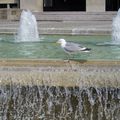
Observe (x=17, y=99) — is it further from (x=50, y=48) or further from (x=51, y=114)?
(x=50, y=48)

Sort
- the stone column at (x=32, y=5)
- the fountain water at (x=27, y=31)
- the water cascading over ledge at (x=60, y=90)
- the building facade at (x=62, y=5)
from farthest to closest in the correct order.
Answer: the stone column at (x=32, y=5)
the building facade at (x=62, y=5)
the fountain water at (x=27, y=31)
the water cascading over ledge at (x=60, y=90)

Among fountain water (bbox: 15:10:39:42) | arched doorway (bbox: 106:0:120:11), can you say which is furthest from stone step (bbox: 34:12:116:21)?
arched doorway (bbox: 106:0:120:11)

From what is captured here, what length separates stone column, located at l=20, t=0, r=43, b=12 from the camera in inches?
1017

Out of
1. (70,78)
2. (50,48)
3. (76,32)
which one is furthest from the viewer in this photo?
(76,32)

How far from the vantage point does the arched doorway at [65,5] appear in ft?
103

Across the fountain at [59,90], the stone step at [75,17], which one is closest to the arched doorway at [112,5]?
the stone step at [75,17]

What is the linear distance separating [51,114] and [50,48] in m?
3.70

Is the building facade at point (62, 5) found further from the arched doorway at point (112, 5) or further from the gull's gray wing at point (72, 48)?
the gull's gray wing at point (72, 48)

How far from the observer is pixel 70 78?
21.5ft

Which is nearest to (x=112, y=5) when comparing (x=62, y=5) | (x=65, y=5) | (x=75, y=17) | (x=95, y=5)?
(x=65, y=5)

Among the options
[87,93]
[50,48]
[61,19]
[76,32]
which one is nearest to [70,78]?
[87,93]

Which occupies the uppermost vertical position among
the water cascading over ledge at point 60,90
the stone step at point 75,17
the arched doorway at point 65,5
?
the arched doorway at point 65,5

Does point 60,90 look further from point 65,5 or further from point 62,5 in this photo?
point 62,5

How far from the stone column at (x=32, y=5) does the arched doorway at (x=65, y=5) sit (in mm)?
4606
